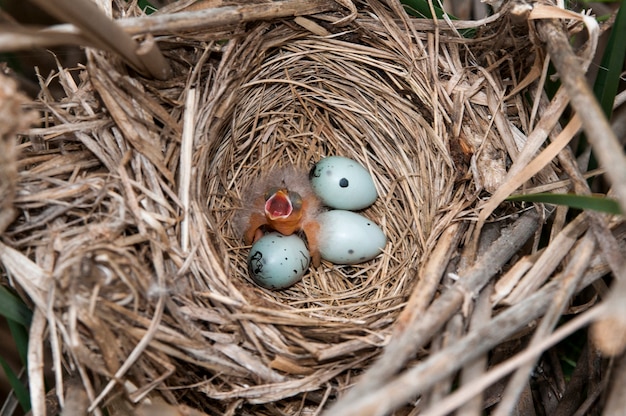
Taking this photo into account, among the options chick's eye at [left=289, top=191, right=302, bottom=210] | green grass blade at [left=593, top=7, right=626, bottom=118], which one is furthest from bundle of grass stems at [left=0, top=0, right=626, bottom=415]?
chick's eye at [left=289, top=191, right=302, bottom=210]

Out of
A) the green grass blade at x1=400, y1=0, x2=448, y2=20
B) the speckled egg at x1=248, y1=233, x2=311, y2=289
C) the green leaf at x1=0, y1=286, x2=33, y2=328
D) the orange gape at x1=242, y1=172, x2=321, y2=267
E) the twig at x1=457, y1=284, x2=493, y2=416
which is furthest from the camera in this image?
the orange gape at x1=242, y1=172, x2=321, y2=267

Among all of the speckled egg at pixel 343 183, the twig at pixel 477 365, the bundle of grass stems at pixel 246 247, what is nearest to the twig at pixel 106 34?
the bundle of grass stems at pixel 246 247

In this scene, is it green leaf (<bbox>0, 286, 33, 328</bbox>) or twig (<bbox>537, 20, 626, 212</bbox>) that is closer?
twig (<bbox>537, 20, 626, 212</bbox>)

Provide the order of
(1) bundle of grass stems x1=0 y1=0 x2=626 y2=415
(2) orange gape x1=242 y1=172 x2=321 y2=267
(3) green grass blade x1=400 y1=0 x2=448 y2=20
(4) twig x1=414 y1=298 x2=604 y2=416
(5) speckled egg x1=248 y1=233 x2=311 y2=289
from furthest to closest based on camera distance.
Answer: (2) orange gape x1=242 y1=172 x2=321 y2=267, (5) speckled egg x1=248 y1=233 x2=311 y2=289, (3) green grass blade x1=400 y1=0 x2=448 y2=20, (1) bundle of grass stems x1=0 y1=0 x2=626 y2=415, (4) twig x1=414 y1=298 x2=604 y2=416

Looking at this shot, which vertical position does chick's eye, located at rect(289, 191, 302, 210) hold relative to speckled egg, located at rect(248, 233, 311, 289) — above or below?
above

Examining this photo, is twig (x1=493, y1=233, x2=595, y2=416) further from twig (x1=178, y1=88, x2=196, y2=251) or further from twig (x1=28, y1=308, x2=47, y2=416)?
twig (x1=28, y1=308, x2=47, y2=416)

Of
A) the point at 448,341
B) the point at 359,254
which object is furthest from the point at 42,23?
the point at 448,341

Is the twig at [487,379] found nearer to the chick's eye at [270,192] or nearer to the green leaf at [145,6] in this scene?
the chick's eye at [270,192]
